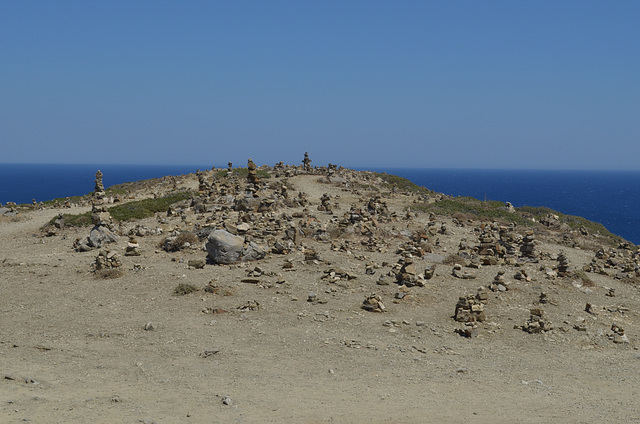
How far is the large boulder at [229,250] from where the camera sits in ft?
73.6

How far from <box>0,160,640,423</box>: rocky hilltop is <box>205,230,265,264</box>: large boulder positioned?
62mm

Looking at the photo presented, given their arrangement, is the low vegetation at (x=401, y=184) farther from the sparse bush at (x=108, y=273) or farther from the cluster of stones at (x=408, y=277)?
the sparse bush at (x=108, y=273)

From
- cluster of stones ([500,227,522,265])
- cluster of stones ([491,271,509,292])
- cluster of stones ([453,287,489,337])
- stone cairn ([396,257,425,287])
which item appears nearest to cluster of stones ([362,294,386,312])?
cluster of stones ([453,287,489,337])

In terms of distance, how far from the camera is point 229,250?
22.5m

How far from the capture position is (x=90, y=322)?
16250 millimetres

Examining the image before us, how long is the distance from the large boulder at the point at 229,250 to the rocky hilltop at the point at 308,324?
6cm

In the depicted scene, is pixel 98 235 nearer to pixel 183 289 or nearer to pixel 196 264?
pixel 196 264

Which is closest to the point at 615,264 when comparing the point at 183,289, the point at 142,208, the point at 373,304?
the point at 373,304

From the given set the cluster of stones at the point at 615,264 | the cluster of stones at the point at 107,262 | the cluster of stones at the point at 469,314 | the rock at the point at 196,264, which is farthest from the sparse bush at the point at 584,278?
the cluster of stones at the point at 107,262

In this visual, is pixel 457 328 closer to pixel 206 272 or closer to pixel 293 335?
pixel 293 335

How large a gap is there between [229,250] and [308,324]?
23.2ft

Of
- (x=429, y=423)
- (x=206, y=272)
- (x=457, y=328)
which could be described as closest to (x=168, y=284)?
(x=206, y=272)

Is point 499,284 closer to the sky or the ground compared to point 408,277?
closer to the ground

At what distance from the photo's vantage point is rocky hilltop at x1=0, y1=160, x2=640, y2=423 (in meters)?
11.6
